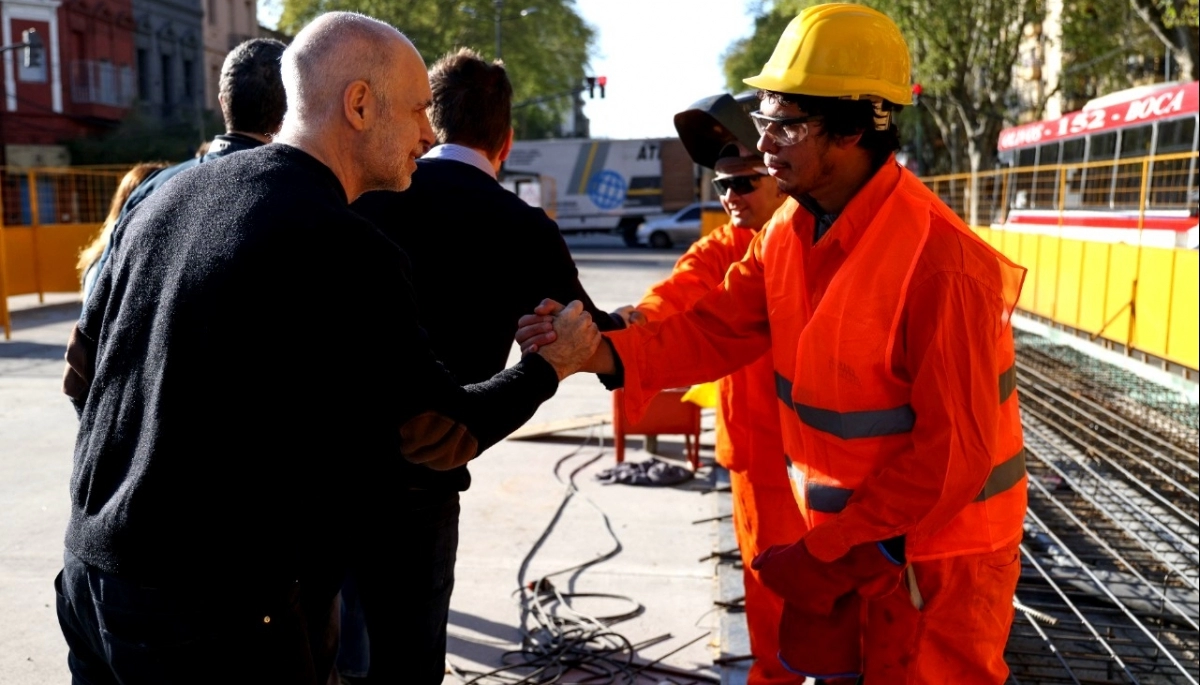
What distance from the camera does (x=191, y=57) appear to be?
48.2m

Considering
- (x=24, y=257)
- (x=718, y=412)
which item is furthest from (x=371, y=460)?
(x=24, y=257)

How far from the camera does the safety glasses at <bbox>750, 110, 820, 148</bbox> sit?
280 centimetres

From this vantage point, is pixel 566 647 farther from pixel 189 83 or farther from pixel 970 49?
pixel 189 83

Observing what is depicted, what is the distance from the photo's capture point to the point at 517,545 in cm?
614

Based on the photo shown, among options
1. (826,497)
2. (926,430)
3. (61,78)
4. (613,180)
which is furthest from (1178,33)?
(61,78)

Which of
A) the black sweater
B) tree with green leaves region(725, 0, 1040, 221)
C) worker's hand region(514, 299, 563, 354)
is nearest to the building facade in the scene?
tree with green leaves region(725, 0, 1040, 221)

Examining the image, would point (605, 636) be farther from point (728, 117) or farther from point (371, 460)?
point (371, 460)

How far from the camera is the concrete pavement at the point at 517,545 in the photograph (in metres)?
4.81

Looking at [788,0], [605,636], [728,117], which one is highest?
[788,0]

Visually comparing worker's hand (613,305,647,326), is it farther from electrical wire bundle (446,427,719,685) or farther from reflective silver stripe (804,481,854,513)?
electrical wire bundle (446,427,719,685)

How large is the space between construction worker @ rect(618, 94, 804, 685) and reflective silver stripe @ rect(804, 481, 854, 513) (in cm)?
104

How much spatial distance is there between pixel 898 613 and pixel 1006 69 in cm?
3687

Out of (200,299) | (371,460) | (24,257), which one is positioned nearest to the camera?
(200,299)

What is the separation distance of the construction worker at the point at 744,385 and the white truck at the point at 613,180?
3982cm
